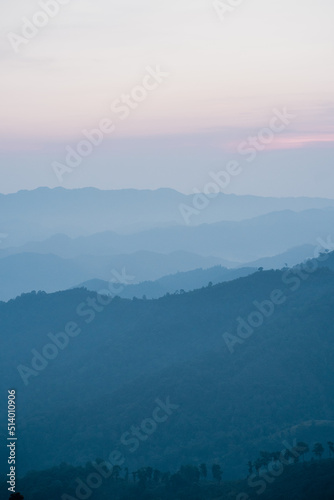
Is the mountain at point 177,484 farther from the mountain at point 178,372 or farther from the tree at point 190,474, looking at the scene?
the mountain at point 178,372

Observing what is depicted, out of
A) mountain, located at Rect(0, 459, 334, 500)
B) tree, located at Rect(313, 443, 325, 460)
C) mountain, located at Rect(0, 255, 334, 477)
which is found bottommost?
mountain, located at Rect(0, 459, 334, 500)

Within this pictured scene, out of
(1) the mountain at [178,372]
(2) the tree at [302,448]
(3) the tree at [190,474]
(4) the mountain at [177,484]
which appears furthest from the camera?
(1) the mountain at [178,372]

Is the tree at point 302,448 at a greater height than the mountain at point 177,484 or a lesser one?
greater

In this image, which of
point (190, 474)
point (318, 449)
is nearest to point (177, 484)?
point (190, 474)

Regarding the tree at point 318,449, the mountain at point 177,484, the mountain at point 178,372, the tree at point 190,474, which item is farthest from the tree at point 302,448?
the tree at point 190,474

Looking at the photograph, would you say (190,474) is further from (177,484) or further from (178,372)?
(178,372)

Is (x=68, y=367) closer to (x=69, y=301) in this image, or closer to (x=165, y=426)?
(x=69, y=301)

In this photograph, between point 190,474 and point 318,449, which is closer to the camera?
point 318,449

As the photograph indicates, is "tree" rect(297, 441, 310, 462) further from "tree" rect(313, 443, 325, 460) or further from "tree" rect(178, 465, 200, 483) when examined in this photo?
"tree" rect(178, 465, 200, 483)

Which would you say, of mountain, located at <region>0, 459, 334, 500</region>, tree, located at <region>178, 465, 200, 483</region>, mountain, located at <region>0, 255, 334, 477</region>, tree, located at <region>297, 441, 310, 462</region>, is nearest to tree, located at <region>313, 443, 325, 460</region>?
tree, located at <region>297, 441, 310, 462</region>
